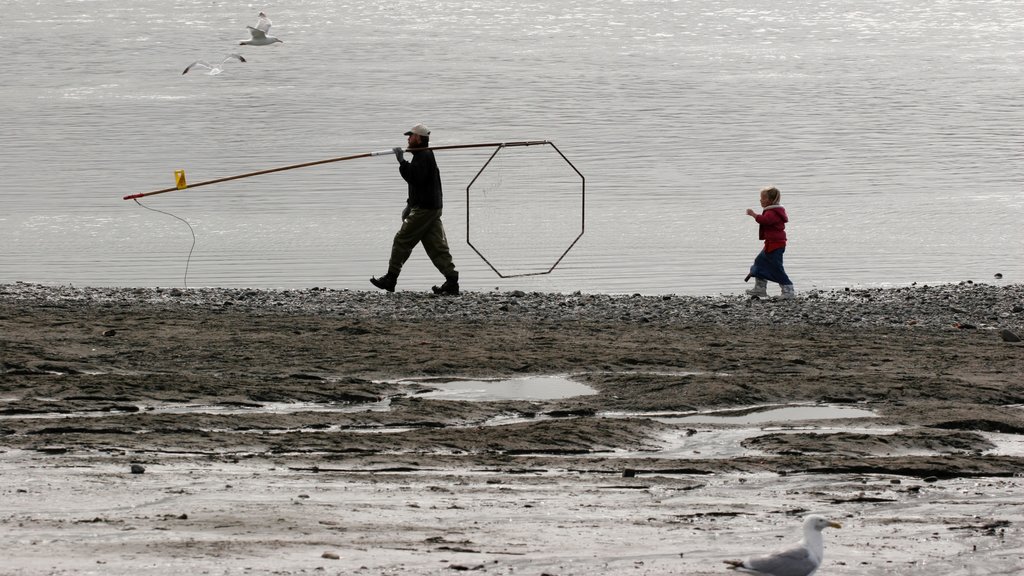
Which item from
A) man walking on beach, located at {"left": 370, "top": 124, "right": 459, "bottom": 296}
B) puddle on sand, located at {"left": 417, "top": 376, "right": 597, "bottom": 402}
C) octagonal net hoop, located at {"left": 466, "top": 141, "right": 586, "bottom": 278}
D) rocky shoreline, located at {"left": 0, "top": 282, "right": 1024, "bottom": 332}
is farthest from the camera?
octagonal net hoop, located at {"left": 466, "top": 141, "right": 586, "bottom": 278}

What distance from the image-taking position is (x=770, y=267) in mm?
15562

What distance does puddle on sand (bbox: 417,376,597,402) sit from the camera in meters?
10.6

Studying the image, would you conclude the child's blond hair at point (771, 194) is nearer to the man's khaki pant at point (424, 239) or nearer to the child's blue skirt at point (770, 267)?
the child's blue skirt at point (770, 267)

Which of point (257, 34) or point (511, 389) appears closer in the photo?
point (511, 389)

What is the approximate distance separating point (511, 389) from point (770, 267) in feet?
17.7

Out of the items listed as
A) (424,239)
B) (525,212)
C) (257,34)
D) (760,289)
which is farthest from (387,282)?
(525,212)

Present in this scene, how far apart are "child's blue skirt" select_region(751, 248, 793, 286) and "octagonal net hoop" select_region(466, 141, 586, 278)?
2.31 m

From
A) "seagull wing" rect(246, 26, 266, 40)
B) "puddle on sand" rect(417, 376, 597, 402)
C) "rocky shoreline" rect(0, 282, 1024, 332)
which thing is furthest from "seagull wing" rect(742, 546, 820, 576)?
"seagull wing" rect(246, 26, 266, 40)

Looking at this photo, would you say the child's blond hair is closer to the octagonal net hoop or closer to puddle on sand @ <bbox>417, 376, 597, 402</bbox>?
the octagonal net hoop

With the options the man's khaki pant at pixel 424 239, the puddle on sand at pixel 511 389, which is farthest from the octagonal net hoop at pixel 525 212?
the puddle on sand at pixel 511 389

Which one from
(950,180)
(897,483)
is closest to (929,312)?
(897,483)

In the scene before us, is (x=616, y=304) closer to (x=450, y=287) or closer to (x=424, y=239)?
(x=450, y=287)

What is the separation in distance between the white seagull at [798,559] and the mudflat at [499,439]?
0.46m

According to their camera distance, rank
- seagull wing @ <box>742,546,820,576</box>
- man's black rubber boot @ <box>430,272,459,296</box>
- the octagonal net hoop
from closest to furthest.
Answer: seagull wing @ <box>742,546,820,576</box>, man's black rubber boot @ <box>430,272,459,296</box>, the octagonal net hoop
